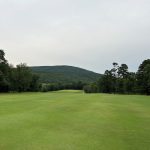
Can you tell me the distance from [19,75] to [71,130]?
239 feet

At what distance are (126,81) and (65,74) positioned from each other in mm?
95562

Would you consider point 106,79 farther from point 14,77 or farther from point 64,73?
point 64,73

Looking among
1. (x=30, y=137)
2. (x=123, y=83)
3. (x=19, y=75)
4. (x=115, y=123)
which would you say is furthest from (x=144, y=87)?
(x=30, y=137)

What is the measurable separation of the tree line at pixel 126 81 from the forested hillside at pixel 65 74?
62.9m

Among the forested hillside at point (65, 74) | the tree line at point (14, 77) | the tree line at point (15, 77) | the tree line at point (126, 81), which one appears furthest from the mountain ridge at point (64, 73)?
the tree line at point (14, 77)

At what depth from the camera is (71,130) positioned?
1384cm

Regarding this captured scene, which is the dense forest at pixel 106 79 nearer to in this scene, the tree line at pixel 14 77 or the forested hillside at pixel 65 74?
the tree line at pixel 14 77

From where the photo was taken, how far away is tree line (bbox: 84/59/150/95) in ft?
250

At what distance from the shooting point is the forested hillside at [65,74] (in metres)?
167

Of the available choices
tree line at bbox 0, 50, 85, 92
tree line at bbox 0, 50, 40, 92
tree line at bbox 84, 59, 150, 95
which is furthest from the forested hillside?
tree line at bbox 0, 50, 40, 92

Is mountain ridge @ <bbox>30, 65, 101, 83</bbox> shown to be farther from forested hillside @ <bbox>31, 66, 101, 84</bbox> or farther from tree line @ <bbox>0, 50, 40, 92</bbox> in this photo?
tree line @ <bbox>0, 50, 40, 92</bbox>

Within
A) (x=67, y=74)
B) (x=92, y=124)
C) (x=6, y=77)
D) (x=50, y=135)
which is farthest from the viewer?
(x=67, y=74)

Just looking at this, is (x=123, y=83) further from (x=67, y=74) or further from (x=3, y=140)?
(x=67, y=74)

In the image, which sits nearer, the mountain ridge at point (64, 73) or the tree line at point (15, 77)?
the tree line at point (15, 77)
